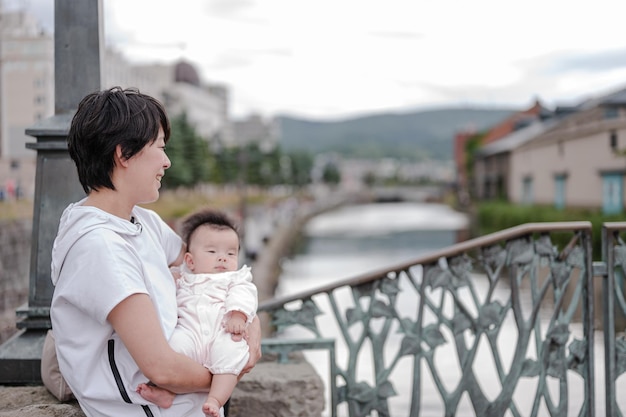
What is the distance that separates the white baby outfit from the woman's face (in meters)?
0.27

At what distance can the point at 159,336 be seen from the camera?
1.46 metres

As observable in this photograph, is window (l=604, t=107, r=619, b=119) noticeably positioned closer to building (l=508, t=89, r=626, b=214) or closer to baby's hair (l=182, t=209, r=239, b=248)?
building (l=508, t=89, r=626, b=214)

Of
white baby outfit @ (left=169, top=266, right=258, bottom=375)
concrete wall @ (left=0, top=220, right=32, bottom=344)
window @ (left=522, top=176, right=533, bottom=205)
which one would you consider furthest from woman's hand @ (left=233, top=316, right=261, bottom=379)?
window @ (left=522, top=176, right=533, bottom=205)

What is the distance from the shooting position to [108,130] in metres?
1.48

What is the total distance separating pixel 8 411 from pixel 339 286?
1.43 metres

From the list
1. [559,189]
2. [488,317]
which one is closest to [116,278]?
[488,317]

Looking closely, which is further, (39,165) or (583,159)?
(583,159)

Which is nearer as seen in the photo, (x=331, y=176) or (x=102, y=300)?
(x=102, y=300)

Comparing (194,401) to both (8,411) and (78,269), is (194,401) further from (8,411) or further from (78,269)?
(8,411)

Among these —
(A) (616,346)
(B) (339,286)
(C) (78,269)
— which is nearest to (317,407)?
(B) (339,286)

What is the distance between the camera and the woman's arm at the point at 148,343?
4.70 ft

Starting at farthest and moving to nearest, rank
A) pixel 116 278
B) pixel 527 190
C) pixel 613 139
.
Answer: pixel 527 190
pixel 613 139
pixel 116 278

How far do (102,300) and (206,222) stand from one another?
1.54 feet

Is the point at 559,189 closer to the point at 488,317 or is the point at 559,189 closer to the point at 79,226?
the point at 488,317
